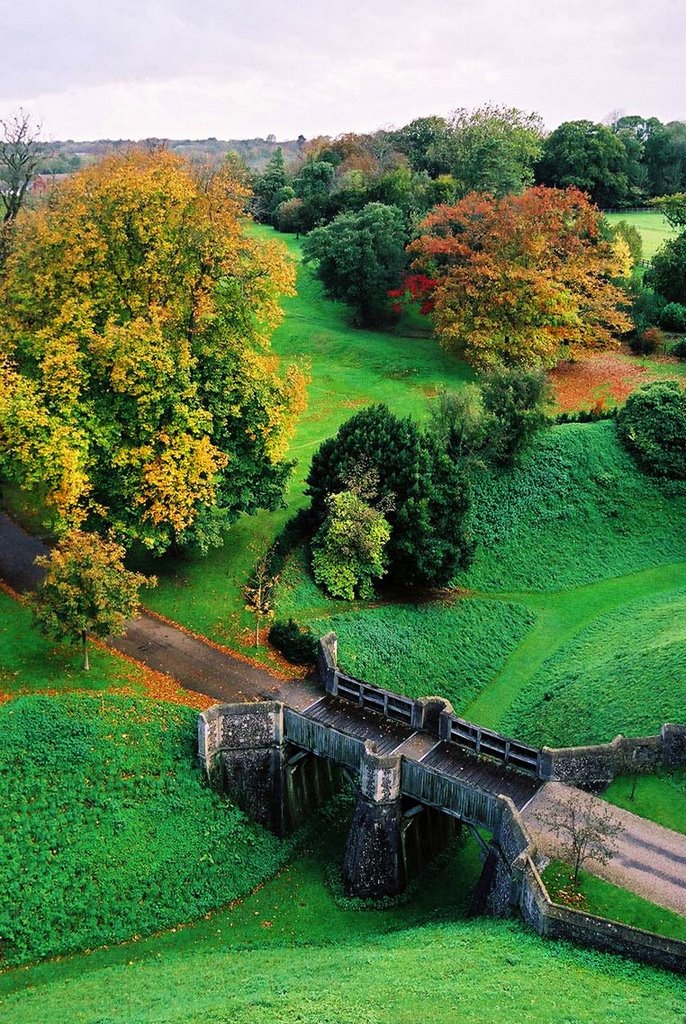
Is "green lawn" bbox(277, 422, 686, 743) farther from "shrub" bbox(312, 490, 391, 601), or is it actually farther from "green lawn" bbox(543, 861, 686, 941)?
"green lawn" bbox(543, 861, 686, 941)

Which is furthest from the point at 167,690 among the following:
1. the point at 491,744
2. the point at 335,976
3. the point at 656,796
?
the point at 656,796

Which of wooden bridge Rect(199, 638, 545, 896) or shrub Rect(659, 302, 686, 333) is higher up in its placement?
shrub Rect(659, 302, 686, 333)

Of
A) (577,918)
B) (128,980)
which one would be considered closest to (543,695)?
(577,918)

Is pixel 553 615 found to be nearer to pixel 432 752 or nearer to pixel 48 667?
pixel 432 752

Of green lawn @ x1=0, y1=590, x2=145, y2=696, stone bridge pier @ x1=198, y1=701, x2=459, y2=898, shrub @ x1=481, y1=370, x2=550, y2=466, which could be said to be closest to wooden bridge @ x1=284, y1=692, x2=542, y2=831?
stone bridge pier @ x1=198, y1=701, x2=459, y2=898

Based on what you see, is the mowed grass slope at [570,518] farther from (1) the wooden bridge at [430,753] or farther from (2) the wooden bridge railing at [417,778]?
(2) the wooden bridge railing at [417,778]

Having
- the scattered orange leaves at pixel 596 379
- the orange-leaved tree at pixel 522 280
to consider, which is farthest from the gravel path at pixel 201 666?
the scattered orange leaves at pixel 596 379

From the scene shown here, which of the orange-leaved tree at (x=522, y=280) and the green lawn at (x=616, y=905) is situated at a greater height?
the orange-leaved tree at (x=522, y=280)
